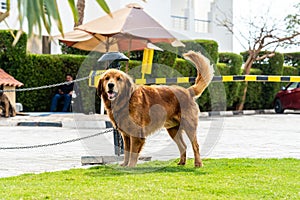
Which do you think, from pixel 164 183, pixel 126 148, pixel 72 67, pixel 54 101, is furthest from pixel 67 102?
pixel 164 183

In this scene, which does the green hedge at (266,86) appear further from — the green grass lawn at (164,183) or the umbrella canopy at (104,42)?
the green grass lawn at (164,183)

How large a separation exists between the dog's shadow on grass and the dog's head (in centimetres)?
85

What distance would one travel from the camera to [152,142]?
1155 cm

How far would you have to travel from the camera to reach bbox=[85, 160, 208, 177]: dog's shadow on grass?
6737 mm

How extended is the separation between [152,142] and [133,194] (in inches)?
254

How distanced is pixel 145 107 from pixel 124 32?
10153mm

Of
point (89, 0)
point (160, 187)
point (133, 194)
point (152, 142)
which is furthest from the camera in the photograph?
point (89, 0)

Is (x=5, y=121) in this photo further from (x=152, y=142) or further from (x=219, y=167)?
(x=219, y=167)

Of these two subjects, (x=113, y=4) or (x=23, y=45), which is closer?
(x=23, y=45)

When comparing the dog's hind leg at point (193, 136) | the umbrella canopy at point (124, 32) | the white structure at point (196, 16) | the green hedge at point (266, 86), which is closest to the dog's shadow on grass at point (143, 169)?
the dog's hind leg at point (193, 136)

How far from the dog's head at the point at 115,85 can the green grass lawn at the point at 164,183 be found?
0.89m

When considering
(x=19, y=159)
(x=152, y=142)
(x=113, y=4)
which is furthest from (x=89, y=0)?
(x=19, y=159)

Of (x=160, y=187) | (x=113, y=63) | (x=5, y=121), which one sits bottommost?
(x=5, y=121)

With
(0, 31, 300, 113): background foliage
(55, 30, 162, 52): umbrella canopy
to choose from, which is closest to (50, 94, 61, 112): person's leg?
(0, 31, 300, 113): background foliage
